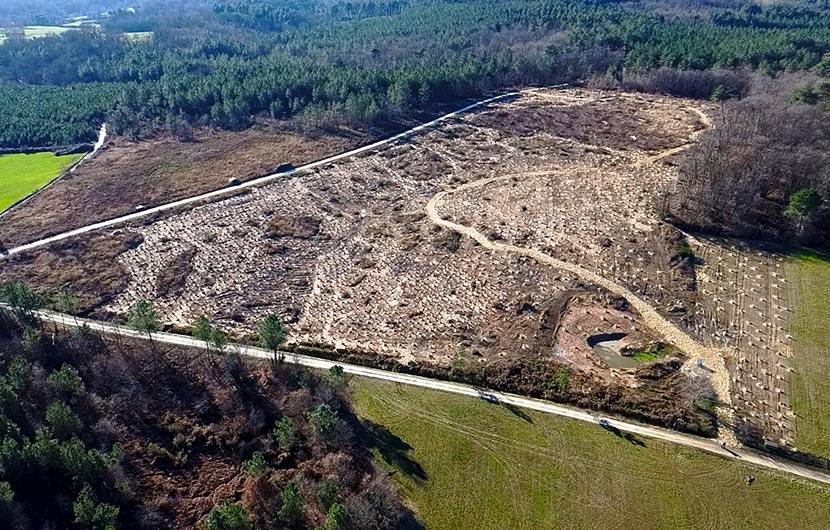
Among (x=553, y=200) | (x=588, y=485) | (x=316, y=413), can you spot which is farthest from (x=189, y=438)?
(x=553, y=200)

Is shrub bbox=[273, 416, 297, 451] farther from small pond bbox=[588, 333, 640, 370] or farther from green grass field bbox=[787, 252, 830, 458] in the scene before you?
green grass field bbox=[787, 252, 830, 458]

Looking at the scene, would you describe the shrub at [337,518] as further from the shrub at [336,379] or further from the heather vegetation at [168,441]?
the shrub at [336,379]

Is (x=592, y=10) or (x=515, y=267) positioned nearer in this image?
(x=515, y=267)

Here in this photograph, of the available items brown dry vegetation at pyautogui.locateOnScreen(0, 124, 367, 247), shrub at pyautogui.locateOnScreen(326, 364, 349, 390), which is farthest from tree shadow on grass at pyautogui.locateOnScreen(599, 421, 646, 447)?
brown dry vegetation at pyautogui.locateOnScreen(0, 124, 367, 247)

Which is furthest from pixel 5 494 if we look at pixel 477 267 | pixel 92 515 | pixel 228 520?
pixel 477 267

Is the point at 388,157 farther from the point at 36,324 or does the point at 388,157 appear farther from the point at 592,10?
the point at 592,10

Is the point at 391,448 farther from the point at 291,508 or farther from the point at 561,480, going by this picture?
the point at 561,480
